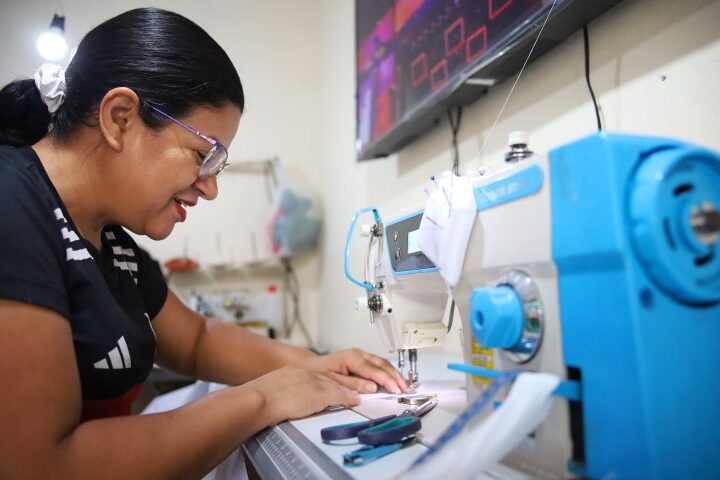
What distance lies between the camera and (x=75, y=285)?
701mm

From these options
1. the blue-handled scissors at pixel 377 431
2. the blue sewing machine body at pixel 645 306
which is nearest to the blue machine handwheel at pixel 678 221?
the blue sewing machine body at pixel 645 306

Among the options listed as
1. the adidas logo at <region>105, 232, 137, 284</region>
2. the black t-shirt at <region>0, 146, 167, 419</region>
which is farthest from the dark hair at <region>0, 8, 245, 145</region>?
the adidas logo at <region>105, 232, 137, 284</region>

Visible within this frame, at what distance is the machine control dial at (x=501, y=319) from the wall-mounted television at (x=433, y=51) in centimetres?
58

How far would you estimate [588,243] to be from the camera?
0.42 meters

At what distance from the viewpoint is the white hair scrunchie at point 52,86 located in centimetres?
81

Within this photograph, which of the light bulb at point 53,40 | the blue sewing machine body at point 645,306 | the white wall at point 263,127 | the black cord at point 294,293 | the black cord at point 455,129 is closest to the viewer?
the blue sewing machine body at point 645,306

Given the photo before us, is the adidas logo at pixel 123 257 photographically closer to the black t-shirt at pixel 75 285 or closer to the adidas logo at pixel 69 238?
the black t-shirt at pixel 75 285

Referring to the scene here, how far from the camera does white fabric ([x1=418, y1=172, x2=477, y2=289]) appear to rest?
0.59 m

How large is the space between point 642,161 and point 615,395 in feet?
0.69

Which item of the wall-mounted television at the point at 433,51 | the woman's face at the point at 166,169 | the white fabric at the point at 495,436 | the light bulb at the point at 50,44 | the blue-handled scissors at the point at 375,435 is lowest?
the blue-handled scissors at the point at 375,435

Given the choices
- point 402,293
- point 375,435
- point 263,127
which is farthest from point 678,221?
point 263,127

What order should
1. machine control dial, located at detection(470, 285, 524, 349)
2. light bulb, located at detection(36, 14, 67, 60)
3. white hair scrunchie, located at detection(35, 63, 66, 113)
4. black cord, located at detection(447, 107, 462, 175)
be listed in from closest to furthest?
machine control dial, located at detection(470, 285, 524, 349) → white hair scrunchie, located at detection(35, 63, 66, 113) → black cord, located at detection(447, 107, 462, 175) → light bulb, located at detection(36, 14, 67, 60)

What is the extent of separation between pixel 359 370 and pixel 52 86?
772 millimetres

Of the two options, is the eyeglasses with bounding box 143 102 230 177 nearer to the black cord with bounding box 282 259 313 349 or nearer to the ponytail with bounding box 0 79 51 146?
the ponytail with bounding box 0 79 51 146
